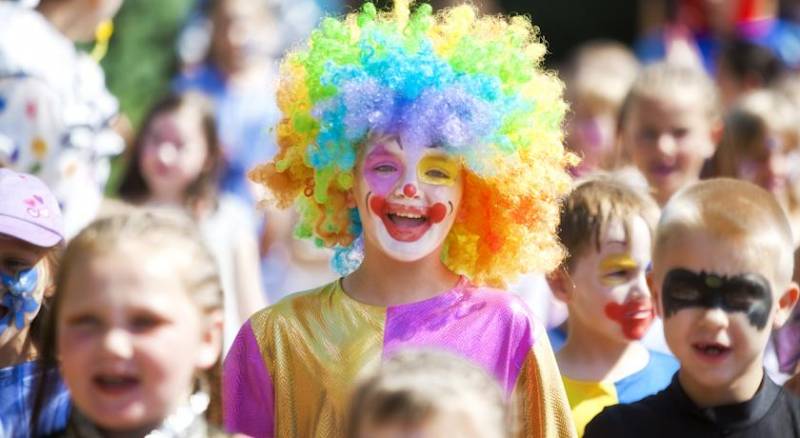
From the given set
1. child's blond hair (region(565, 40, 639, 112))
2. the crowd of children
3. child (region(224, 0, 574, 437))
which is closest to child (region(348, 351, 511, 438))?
the crowd of children

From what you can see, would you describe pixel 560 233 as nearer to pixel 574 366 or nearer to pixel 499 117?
pixel 574 366

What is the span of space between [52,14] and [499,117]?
2796mm

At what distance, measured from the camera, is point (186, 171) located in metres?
8.29

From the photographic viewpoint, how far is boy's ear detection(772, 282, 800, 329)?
4.85m

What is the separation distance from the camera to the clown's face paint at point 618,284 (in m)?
5.54

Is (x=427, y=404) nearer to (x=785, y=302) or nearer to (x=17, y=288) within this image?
(x=17, y=288)

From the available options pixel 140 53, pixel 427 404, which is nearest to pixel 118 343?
pixel 427 404

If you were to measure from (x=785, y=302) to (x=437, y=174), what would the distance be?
3.57 feet

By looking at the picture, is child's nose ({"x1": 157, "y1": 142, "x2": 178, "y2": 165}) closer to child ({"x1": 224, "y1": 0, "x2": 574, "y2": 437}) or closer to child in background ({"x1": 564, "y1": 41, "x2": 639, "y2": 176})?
child in background ({"x1": 564, "y1": 41, "x2": 639, "y2": 176})

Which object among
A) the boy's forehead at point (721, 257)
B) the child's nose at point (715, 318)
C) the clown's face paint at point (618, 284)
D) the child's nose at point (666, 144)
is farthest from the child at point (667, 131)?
the child's nose at point (715, 318)

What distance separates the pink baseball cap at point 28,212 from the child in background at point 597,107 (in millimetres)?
4088

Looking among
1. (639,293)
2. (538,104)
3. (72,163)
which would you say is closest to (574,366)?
(639,293)

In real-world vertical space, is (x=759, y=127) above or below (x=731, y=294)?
above

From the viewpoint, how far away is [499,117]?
194 inches
